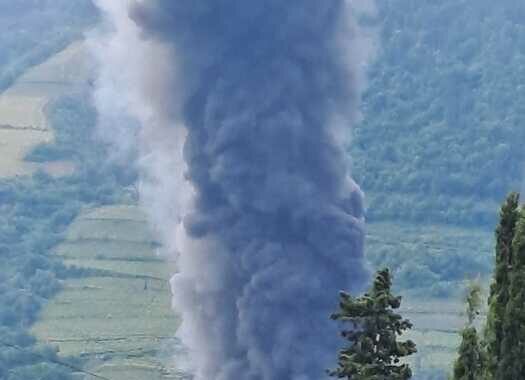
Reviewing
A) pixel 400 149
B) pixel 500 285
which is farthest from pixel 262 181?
pixel 400 149

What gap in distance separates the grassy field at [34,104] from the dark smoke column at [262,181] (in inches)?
2309

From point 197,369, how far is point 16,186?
59.4 metres

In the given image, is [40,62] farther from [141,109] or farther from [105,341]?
[141,109]

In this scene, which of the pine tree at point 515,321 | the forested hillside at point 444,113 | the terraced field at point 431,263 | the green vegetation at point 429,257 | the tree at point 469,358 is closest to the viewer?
the pine tree at point 515,321

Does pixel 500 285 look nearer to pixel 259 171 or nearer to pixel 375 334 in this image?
pixel 375 334

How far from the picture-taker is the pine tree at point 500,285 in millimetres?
23188

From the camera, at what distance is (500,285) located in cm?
2330

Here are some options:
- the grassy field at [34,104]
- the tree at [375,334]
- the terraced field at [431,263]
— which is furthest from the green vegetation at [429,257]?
the tree at [375,334]

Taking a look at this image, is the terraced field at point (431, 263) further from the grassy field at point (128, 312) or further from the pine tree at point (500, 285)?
the pine tree at point (500, 285)

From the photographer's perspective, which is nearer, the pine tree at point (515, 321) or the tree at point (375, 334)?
the pine tree at point (515, 321)

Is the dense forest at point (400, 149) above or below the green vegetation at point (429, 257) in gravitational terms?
above

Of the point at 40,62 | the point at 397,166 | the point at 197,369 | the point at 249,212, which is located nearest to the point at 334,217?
the point at 249,212

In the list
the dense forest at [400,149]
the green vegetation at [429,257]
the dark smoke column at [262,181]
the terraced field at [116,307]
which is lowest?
the dark smoke column at [262,181]

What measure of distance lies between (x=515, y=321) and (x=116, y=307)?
6310 centimetres
